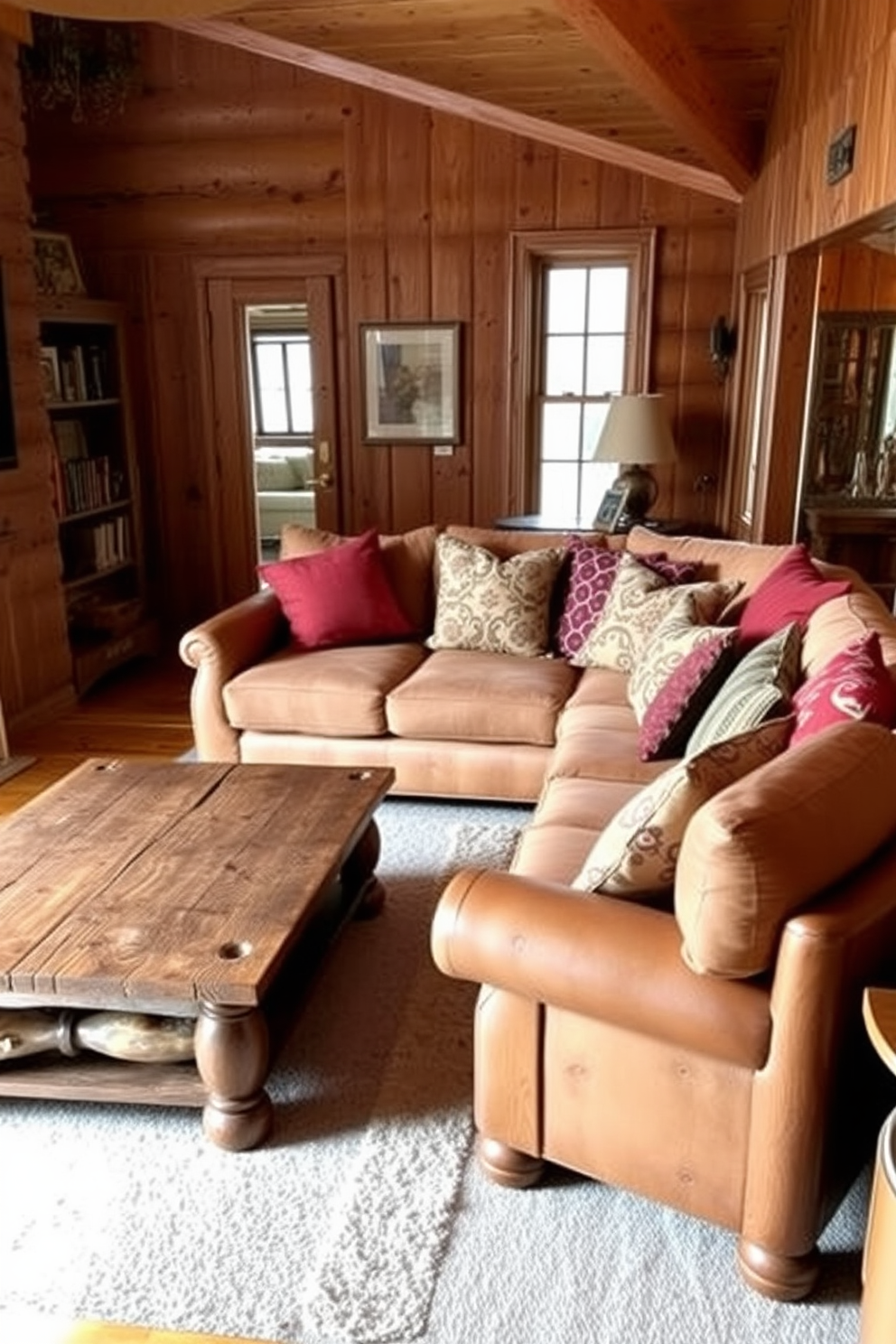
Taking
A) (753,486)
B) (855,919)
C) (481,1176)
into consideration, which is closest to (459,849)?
(481,1176)

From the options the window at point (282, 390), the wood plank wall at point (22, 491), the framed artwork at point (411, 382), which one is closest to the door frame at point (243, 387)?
the framed artwork at point (411, 382)

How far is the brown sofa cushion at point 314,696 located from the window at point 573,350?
219 centimetres

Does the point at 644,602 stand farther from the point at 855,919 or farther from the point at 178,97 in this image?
the point at 178,97

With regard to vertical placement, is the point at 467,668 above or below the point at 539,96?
below

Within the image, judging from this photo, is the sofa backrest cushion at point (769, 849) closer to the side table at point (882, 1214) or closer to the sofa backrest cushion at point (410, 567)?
the side table at point (882, 1214)

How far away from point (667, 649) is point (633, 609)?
1.72ft

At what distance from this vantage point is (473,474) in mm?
5656

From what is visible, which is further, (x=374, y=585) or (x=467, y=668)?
(x=374, y=585)

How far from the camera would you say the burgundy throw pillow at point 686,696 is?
2.64m

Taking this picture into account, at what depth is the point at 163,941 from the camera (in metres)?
2.01

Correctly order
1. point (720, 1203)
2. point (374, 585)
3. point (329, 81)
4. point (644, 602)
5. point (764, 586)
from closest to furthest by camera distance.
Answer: point (720, 1203) < point (764, 586) < point (644, 602) < point (374, 585) < point (329, 81)

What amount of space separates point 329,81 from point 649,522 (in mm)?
2727

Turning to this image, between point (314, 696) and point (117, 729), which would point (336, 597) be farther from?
point (117, 729)

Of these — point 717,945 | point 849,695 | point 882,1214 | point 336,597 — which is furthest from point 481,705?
point 882,1214
